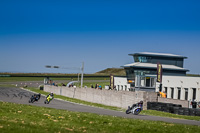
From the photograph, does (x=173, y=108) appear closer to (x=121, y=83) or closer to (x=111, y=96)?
(x=111, y=96)

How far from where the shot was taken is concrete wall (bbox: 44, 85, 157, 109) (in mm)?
36719

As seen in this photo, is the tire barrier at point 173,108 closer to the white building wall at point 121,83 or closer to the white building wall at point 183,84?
the white building wall at point 183,84

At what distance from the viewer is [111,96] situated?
1737 inches

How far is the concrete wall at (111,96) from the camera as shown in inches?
1446

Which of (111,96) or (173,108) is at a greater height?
(111,96)

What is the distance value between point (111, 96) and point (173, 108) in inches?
549

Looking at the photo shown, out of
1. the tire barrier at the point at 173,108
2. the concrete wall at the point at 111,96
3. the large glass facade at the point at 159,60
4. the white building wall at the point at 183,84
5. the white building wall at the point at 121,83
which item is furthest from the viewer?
the large glass facade at the point at 159,60

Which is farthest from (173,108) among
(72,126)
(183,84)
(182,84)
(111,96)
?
(182,84)

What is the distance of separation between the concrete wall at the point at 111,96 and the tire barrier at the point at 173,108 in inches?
46.2

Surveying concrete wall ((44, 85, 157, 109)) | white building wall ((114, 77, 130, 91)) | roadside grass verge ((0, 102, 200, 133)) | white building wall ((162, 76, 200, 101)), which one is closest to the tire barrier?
concrete wall ((44, 85, 157, 109))

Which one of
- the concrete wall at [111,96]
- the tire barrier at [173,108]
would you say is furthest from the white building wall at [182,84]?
the tire barrier at [173,108]

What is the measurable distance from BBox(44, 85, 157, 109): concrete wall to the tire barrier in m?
1.17

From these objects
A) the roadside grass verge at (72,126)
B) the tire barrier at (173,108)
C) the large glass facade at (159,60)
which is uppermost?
the large glass facade at (159,60)

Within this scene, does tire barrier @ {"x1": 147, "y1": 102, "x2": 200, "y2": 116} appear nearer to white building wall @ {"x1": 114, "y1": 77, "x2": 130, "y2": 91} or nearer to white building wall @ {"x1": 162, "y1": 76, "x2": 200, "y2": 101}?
white building wall @ {"x1": 162, "y1": 76, "x2": 200, "y2": 101}
